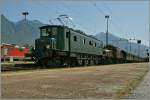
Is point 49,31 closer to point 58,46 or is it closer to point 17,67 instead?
point 58,46

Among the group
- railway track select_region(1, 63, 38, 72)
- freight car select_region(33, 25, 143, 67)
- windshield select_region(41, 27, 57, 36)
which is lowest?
railway track select_region(1, 63, 38, 72)

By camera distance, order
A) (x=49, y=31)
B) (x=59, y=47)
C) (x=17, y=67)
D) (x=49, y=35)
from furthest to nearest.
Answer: (x=49, y=31), (x=49, y=35), (x=59, y=47), (x=17, y=67)

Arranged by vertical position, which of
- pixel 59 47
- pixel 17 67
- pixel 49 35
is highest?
pixel 49 35

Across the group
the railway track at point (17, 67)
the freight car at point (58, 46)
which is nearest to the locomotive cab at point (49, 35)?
the freight car at point (58, 46)

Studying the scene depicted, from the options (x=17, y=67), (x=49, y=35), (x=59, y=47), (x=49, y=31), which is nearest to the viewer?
(x=17, y=67)

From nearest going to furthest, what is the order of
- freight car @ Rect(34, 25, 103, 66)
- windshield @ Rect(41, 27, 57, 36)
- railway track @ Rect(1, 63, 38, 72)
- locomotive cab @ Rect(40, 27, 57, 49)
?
1. railway track @ Rect(1, 63, 38, 72)
2. freight car @ Rect(34, 25, 103, 66)
3. locomotive cab @ Rect(40, 27, 57, 49)
4. windshield @ Rect(41, 27, 57, 36)

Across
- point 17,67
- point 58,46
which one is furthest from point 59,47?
point 17,67

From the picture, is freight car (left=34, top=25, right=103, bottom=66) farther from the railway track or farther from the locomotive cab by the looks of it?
the railway track

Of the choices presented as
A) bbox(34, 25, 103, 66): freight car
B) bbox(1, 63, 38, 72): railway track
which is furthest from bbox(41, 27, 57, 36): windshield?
bbox(1, 63, 38, 72): railway track

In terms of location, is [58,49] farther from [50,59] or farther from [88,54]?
[88,54]

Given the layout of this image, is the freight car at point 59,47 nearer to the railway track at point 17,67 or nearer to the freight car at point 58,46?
the freight car at point 58,46

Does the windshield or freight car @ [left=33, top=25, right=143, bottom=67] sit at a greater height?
the windshield

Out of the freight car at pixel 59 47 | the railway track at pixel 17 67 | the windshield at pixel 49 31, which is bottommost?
the railway track at pixel 17 67

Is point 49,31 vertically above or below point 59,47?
above
